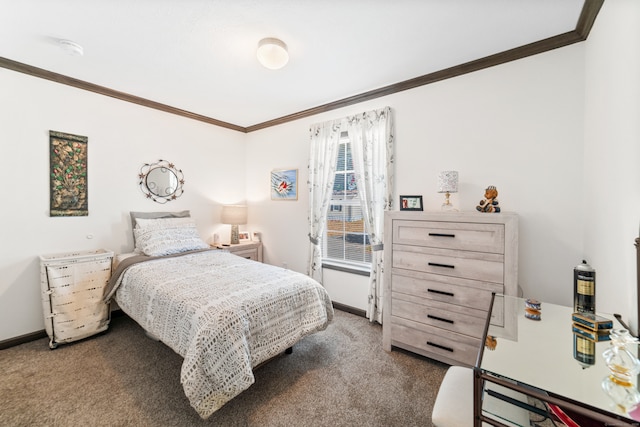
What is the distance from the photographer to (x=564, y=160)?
201cm

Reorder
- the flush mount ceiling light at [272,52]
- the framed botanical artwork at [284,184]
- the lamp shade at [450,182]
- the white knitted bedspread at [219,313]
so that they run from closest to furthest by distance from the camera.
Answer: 1. the white knitted bedspread at [219,313]
2. the flush mount ceiling light at [272,52]
3. the lamp shade at [450,182]
4. the framed botanical artwork at [284,184]

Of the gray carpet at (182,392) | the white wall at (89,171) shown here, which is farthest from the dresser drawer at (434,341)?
the white wall at (89,171)

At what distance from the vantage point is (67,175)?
2.71 m

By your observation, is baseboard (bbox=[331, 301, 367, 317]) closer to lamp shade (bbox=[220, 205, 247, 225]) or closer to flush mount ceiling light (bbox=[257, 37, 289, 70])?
lamp shade (bbox=[220, 205, 247, 225])

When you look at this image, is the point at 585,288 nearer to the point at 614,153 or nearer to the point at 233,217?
the point at 614,153

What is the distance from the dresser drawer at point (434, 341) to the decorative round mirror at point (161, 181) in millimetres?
3159

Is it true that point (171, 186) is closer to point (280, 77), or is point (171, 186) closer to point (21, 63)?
point (21, 63)

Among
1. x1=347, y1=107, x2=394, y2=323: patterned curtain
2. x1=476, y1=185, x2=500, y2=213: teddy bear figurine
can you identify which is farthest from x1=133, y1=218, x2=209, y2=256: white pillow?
x1=476, y1=185, x2=500, y2=213: teddy bear figurine

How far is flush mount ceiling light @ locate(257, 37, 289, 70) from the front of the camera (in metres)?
2.02

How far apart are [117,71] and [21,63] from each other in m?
0.79

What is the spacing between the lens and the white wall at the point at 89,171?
242 centimetres

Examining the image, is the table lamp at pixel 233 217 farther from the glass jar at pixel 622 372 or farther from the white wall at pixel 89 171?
the glass jar at pixel 622 372

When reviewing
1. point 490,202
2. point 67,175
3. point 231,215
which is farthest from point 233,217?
point 490,202

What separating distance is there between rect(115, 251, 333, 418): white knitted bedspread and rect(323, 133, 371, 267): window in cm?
110
